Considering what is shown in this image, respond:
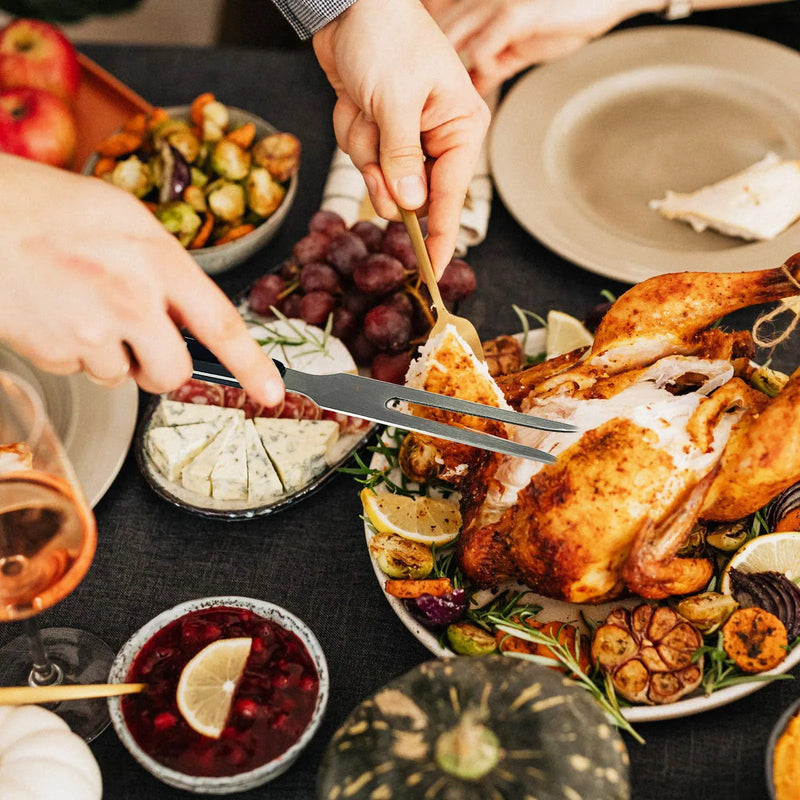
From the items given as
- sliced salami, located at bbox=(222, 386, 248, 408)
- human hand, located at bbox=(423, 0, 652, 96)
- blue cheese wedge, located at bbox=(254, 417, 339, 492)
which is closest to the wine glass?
blue cheese wedge, located at bbox=(254, 417, 339, 492)

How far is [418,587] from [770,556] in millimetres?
476

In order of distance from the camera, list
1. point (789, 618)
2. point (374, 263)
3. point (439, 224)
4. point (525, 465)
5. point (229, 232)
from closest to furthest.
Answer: point (789, 618)
point (525, 465)
point (439, 224)
point (374, 263)
point (229, 232)

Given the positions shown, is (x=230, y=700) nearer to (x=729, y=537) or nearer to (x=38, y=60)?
(x=729, y=537)

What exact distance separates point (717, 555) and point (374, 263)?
76 cm

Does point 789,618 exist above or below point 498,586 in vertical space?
above

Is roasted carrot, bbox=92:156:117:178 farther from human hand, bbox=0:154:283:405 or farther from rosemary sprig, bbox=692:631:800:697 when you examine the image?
rosemary sprig, bbox=692:631:800:697

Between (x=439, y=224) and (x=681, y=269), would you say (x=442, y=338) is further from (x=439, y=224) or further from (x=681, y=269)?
(x=681, y=269)

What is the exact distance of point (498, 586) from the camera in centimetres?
119

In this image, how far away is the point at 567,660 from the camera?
40.7 inches

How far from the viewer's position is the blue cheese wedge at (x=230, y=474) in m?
1.32

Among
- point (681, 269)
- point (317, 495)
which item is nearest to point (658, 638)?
point (317, 495)

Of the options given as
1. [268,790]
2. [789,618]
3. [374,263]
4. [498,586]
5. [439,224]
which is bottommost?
[268,790]

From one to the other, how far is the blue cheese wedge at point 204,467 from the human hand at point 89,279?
0.44m

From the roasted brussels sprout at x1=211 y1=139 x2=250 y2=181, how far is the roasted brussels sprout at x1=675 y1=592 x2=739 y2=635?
1.23m
